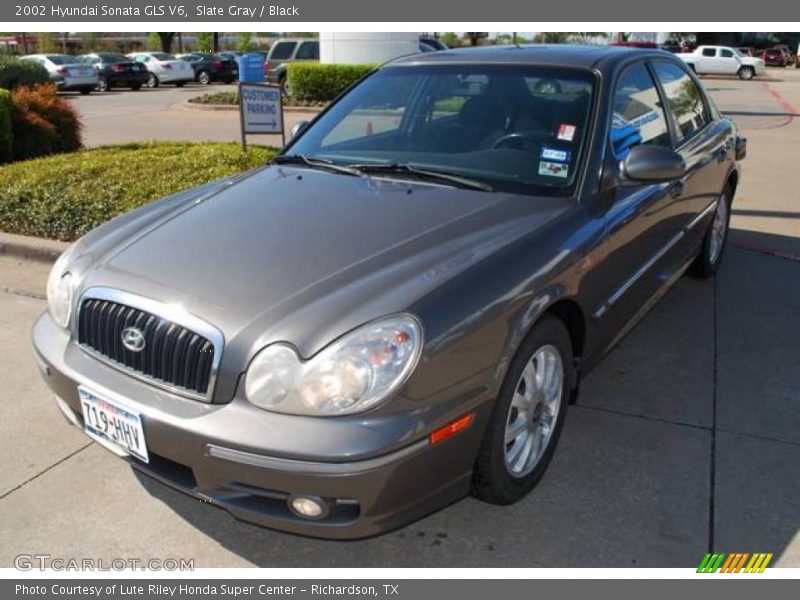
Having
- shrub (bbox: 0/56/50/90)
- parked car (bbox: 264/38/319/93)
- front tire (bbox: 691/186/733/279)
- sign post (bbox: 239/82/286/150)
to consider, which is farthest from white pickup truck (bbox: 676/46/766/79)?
front tire (bbox: 691/186/733/279)

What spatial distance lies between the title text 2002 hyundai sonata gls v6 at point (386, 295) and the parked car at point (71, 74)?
27.2 metres

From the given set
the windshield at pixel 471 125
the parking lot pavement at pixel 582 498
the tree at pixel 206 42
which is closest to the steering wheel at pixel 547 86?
the windshield at pixel 471 125

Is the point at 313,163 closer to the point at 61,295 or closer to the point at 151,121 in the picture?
the point at 61,295

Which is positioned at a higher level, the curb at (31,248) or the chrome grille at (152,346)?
the chrome grille at (152,346)

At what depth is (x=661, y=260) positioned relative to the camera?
406 cm

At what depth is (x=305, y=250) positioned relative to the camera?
107 inches

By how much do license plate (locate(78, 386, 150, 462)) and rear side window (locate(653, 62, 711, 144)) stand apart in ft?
11.3

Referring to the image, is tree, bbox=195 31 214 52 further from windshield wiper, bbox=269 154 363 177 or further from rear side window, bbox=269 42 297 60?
windshield wiper, bbox=269 154 363 177

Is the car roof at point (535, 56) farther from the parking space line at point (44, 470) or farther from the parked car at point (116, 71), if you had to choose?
the parked car at point (116, 71)

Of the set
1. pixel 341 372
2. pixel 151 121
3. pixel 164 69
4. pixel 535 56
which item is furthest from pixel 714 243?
pixel 164 69

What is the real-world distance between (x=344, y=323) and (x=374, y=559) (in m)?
0.97

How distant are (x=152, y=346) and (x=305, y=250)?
2.12 feet

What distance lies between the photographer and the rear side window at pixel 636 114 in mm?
3531

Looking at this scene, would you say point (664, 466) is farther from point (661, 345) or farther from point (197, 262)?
point (197, 262)
